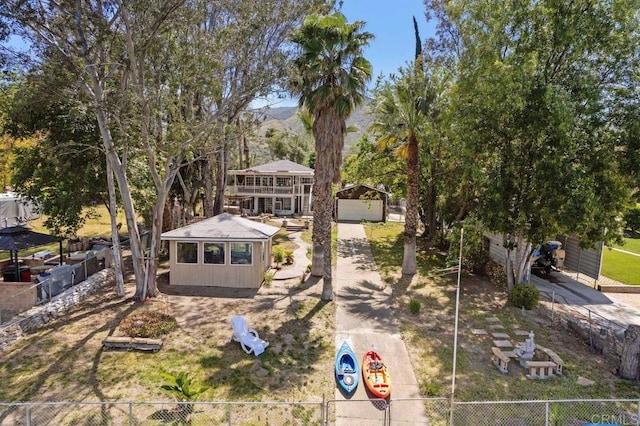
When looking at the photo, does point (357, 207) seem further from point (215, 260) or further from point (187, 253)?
point (187, 253)

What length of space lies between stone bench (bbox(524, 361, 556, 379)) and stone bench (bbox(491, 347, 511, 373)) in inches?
A: 21.5

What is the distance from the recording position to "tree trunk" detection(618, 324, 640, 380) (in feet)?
34.4

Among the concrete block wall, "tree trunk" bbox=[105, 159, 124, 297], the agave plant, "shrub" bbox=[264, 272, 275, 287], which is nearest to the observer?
the agave plant

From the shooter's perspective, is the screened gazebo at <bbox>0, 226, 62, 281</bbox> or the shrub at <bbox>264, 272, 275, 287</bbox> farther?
the shrub at <bbox>264, 272, 275, 287</bbox>

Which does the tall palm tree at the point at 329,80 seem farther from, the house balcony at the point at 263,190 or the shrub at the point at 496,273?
the house balcony at the point at 263,190

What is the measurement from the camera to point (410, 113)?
18.9m

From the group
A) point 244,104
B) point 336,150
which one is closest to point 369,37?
point 336,150

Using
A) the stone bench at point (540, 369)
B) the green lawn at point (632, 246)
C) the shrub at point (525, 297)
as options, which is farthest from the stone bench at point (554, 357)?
the green lawn at point (632, 246)

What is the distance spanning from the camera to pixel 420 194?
1200 inches

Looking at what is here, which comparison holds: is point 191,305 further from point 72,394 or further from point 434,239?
point 434,239

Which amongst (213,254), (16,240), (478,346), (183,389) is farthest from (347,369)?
(16,240)

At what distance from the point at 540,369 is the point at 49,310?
15481 millimetres

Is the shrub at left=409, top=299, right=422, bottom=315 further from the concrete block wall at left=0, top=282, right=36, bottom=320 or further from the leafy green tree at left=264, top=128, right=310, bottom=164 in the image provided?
the leafy green tree at left=264, top=128, right=310, bottom=164

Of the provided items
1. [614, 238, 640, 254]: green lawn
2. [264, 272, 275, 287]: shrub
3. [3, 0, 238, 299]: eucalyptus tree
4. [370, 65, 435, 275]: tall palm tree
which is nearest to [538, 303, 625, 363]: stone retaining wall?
[370, 65, 435, 275]: tall palm tree
